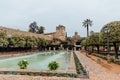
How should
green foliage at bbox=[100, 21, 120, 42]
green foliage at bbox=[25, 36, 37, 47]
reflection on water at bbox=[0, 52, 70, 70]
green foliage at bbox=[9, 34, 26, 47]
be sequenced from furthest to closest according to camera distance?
green foliage at bbox=[25, 36, 37, 47], green foliage at bbox=[9, 34, 26, 47], green foliage at bbox=[100, 21, 120, 42], reflection on water at bbox=[0, 52, 70, 70]

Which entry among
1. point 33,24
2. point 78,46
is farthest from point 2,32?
point 33,24

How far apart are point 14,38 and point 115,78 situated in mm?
40844

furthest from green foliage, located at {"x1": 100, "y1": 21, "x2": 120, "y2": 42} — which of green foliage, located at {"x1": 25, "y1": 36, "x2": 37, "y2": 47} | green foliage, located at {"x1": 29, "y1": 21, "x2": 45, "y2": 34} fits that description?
green foliage, located at {"x1": 29, "y1": 21, "x2": 45, "y2": 34}

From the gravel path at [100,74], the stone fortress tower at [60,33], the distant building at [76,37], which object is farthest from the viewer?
the stone fortress tower at [60,33]

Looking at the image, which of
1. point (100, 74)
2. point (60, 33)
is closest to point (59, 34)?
point (60, 33)

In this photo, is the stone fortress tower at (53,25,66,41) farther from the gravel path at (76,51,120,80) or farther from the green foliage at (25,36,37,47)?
the gravel path at (76,51,120,80)

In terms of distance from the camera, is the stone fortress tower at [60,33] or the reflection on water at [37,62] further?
the stone fortress tower at [60,33]

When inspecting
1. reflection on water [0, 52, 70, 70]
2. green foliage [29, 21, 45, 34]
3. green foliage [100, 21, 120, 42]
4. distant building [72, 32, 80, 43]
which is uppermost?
green foliage [29, 21, 45, 34]

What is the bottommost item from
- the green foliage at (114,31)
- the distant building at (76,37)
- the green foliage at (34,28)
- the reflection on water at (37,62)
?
the reflection on water at (37,62)

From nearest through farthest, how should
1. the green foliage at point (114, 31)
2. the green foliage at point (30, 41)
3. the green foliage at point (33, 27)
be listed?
the green foliage at point (114, 31) < the green foliage at point (30, 41) < the green foliage at point (33, 27)

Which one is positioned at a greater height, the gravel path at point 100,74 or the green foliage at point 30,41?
the green foliage at point 30,41

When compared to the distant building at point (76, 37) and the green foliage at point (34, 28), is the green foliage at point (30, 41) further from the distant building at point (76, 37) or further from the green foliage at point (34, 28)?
the green foliage at point (34, 28)

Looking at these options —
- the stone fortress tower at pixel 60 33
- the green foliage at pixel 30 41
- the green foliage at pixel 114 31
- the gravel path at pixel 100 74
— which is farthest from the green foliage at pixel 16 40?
the stone fortress tower at pixel 60 33

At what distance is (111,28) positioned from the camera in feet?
73.0
